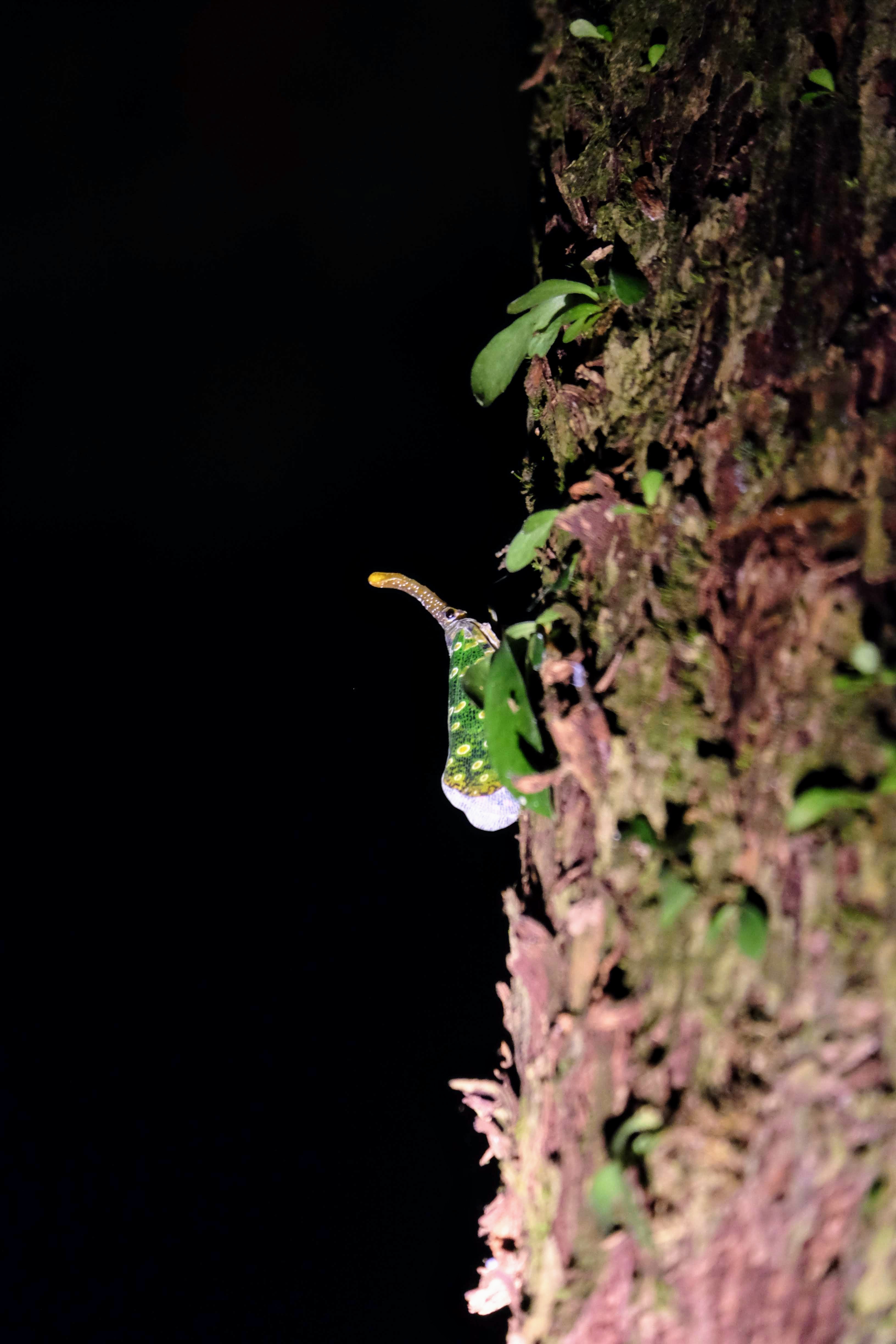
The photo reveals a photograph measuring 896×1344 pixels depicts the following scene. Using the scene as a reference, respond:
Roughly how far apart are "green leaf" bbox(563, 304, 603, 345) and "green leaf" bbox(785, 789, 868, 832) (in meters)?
0.55

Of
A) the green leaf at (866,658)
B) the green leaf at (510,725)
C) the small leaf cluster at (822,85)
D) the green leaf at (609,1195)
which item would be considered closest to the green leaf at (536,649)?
the green leaf at (510,725)

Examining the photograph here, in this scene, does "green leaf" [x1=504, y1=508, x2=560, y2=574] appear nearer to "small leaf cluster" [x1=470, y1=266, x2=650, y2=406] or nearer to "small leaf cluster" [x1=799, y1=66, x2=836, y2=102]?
"small leaf cluster" [x1=470, y1=266, x2=650, y2=406]

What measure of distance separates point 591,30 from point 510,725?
79 cm

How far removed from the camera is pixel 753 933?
0.48 metres

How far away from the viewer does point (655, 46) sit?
0.77m

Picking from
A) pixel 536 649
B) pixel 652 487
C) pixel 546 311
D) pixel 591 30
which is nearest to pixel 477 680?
pixel 536 649

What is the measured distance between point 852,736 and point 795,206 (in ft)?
1.51

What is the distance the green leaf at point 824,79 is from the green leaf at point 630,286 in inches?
7.8

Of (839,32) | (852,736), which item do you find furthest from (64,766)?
(839,32)

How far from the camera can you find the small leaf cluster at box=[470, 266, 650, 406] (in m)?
0.71

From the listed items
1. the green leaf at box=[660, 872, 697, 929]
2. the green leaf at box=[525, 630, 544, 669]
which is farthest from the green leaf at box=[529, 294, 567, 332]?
the green leaf at box=[660, 872, 697, 929]

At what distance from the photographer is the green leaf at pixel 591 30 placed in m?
0.82

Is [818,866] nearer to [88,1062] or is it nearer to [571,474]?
[571,474]

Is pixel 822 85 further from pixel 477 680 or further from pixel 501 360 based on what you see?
pixel 477 680
